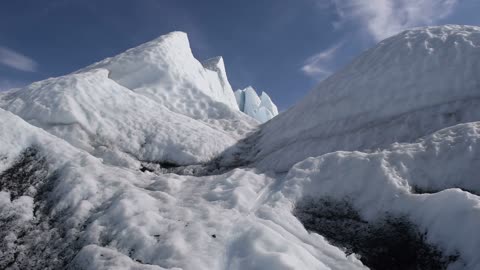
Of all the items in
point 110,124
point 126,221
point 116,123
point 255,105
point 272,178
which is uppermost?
point 255,105

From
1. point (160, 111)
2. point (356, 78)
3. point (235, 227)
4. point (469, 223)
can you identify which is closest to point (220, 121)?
point (160, 111)

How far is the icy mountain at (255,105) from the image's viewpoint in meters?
53.1

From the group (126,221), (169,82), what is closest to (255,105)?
(169,82)

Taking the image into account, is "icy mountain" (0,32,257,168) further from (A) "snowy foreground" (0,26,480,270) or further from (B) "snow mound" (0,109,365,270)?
(B) "snow mound" (0,109,365,270)

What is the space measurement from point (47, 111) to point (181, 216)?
6.66m

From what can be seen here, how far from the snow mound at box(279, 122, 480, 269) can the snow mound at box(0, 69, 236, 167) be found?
14.5 ft

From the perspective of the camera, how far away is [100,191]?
6.64 metres

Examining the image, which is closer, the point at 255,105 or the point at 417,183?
the point at 417,183

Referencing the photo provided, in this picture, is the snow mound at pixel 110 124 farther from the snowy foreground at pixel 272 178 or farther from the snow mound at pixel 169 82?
the snow mound at pixel 169 82

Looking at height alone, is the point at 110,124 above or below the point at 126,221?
above

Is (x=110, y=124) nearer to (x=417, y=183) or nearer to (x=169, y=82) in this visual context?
(x=169, y=82)

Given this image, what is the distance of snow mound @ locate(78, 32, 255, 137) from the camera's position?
15750 mm

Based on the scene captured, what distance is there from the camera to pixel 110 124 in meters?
11.3

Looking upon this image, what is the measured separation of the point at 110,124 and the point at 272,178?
18.1ft
